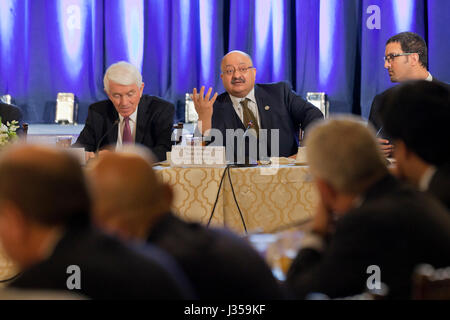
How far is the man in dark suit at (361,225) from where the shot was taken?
1.38m

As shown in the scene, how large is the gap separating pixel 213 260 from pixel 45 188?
0.44m

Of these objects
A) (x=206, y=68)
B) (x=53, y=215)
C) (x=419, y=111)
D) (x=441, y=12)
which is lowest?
(x=53, y=215)

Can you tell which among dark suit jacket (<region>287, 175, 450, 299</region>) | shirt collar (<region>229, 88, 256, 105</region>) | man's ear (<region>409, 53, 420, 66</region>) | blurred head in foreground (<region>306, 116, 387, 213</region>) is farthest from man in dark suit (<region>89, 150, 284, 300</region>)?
man's ear (<region>409, 53, 420, 66</region>)

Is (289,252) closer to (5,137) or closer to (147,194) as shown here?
(147,194)

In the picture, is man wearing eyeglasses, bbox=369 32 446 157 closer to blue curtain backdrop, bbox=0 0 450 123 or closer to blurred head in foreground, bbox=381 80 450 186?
blue curtain backdrop, bbox=0 0 450 123

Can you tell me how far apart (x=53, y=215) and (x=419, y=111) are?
3.78ft

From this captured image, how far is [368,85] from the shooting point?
5.27 m

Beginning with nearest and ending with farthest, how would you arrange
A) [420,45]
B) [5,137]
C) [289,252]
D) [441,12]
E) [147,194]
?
[147,194] → [289,252] → [5,137] → [420,45] → [441,12]

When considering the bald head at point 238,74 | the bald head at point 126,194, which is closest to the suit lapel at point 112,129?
the bald head at point 238,74

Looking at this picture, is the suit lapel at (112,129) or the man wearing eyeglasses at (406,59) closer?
the suit lapel at (112,129)

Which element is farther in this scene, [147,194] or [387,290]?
[387,290]

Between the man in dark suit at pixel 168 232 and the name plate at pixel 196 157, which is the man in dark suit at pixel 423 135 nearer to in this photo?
the man in dark suit at pixel 168 232

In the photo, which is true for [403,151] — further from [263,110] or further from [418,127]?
[263,110]

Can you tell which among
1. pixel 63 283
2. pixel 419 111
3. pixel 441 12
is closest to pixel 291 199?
pixel 419 111
